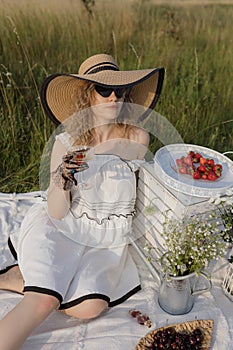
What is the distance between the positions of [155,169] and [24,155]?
1232 millimetres

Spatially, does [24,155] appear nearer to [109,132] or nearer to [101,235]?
[109,132]

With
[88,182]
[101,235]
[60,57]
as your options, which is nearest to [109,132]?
[88,182]

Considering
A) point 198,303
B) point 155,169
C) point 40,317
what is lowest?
point 198,303

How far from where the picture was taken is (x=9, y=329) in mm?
1235

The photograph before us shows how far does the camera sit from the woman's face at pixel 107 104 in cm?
153

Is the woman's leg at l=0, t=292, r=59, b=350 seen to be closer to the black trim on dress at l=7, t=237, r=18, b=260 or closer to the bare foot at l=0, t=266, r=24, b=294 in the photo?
the bare foot at l=0, t=266, r=24, b=294

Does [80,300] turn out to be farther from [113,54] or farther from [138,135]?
[113,54]

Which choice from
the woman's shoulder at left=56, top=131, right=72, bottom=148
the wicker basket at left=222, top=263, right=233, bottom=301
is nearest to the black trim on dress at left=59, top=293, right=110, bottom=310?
the wicker basket at left=222, top=263, right=233, bottom=301

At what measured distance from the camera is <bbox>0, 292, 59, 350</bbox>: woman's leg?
1.22 metres

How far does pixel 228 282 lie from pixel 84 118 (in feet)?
2.90

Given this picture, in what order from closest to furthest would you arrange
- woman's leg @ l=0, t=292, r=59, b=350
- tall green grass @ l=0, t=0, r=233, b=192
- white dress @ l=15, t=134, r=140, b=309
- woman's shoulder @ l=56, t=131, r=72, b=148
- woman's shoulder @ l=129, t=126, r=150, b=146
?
woman's leg @ l=0, t=292, r=59, b=350 < white dress @ l=15, t=134, r=140, b=309 < woman's shoulder @ l=56, t=131, r=72, b=148 < woman's shoulder @ l=129, t=126, r=150, b=146 < tall green grass @ l=0, t=0, r=233, b=192

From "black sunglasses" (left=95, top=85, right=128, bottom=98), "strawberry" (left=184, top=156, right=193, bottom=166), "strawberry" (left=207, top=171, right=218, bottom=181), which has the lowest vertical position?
"strawberry" (left=207, top=171, right=218, bottom=181)

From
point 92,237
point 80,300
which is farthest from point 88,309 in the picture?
point 92,237

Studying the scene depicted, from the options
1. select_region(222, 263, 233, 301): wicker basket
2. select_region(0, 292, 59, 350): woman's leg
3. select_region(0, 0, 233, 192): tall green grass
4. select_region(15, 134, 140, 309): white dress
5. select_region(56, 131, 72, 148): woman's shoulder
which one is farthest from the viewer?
select_region(0, 0, 233, 192): tall green grass
